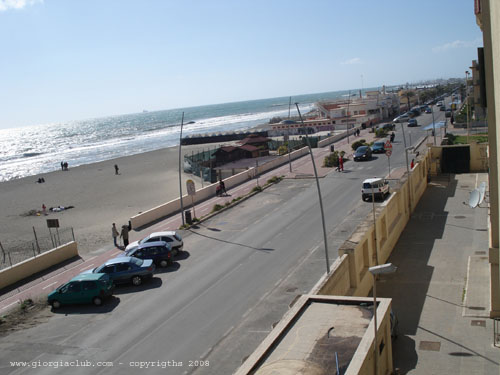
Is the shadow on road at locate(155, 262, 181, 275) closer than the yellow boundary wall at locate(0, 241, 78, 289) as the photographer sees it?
Yes

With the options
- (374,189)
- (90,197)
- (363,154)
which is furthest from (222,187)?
(363,154)

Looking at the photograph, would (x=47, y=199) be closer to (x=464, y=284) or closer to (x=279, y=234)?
(x=279, y=234)

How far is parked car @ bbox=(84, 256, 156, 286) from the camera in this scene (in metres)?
20.5

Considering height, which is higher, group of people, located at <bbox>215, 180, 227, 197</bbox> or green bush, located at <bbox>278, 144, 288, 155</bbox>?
green bush, located at <bbox>278, 144, 288, 155</bbox>

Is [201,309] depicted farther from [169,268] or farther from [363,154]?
[363,154]

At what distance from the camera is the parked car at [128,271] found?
2050cm

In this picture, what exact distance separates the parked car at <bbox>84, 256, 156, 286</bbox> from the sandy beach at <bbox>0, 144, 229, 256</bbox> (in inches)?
250

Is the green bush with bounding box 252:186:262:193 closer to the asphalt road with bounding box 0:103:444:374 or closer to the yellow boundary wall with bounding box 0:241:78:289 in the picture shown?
the asphalt road with bounding box 0:103:444:374

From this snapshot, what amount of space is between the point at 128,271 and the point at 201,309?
15.2 ft

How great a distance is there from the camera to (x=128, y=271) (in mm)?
20531

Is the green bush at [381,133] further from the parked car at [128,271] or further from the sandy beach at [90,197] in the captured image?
the parked car at [128,271]

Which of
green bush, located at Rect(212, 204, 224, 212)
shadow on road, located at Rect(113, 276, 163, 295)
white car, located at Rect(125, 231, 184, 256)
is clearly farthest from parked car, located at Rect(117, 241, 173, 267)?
green bush, located at Rect(212, 204, 224, 212)

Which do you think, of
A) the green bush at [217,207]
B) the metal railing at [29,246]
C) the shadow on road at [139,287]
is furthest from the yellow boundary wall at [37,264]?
the green bush at [217,207]

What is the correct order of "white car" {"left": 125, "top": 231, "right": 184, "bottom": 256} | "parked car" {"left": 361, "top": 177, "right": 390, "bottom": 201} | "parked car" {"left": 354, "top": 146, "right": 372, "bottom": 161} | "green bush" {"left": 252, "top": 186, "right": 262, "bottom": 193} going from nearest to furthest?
1. "white car" {"left": 125, "top": 231, "right": 184, "bottom": 256}
2. "parked car" {"left": 361, "top": 177, "right": 390, "bottom": 201}
3. "green bush" {"left": 252, "top": 186, "right": 262, "bottom": 193}
4. "parked car" {"left": 354, "top": 146, "right": 372, "bottom": 161}
